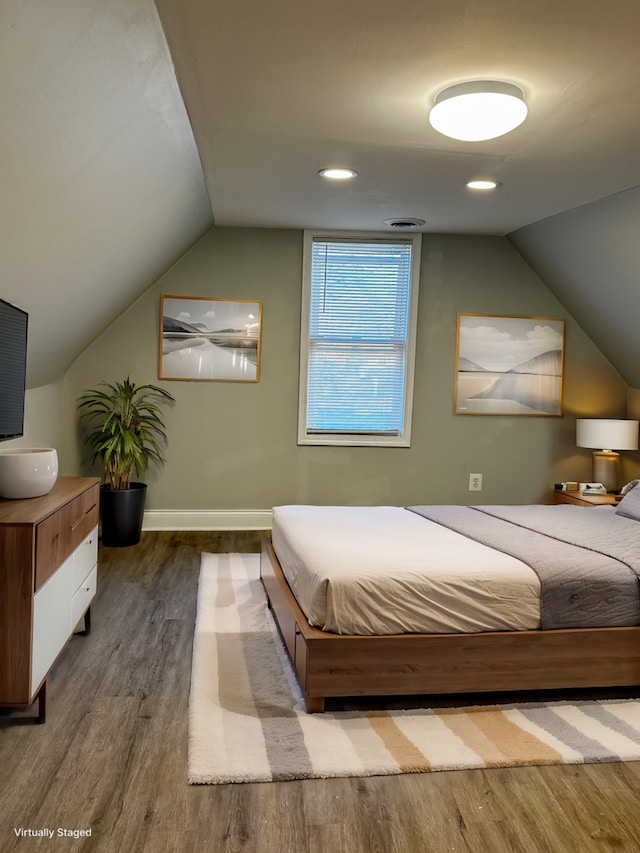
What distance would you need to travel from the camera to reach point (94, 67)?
2143 millimetres

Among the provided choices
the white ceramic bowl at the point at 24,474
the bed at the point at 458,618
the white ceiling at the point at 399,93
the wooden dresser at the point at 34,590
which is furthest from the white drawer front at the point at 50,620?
the white ceiling at the point at 399,93

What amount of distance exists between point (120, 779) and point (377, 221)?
157 inches

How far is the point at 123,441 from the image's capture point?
16.0 feet

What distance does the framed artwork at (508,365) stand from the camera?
5.65m

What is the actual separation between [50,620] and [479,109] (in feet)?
8.02

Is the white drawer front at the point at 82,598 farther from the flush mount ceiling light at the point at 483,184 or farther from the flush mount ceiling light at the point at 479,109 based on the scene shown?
the flush mount ceiling light at the point at 483,184

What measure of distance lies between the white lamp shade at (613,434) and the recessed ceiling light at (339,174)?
2.65m

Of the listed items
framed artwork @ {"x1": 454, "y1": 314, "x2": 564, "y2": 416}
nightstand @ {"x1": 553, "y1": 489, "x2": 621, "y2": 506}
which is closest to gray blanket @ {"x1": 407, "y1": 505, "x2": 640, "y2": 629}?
nightstand @ {"x1": 553, "y1": 489, "x2": 621, "y2": 506}

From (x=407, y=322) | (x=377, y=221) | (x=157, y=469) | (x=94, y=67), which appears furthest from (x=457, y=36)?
(x=157, y=469)

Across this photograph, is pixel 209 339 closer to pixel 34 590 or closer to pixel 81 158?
pixel 81 158

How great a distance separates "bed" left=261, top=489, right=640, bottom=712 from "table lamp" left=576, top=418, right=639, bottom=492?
2.39 m

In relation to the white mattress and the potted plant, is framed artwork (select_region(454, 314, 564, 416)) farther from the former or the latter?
the white mattress

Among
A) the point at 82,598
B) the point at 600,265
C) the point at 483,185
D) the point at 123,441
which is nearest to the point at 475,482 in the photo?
the point at 600,265

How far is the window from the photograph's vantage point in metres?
5.54
